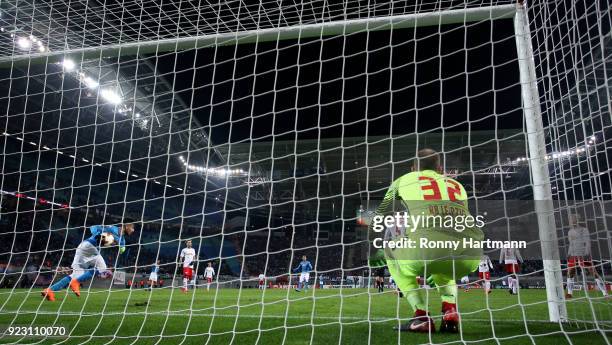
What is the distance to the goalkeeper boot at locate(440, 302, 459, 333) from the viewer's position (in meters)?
3.12

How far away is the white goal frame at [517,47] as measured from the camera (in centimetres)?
372

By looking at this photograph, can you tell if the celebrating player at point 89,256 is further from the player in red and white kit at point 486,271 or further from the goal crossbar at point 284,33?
the player in red and white kit at point 486,271

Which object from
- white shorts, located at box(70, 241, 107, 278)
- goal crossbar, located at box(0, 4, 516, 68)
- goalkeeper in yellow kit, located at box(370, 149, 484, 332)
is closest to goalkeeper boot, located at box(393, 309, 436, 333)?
goalkeeper in yellow kit, located at box(370, 149, 484, 332)

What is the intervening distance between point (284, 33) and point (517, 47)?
2293 mm

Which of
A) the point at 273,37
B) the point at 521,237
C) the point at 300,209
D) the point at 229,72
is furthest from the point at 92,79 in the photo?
the point at 521,237

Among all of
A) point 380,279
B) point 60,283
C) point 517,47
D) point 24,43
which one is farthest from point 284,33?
point 380,279

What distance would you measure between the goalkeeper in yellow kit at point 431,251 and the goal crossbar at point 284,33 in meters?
1.81

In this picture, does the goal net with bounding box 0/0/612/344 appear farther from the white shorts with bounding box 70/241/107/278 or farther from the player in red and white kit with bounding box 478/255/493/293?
the player in red and white kit with bounding box 478/255/493/293

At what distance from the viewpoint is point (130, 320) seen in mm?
4355

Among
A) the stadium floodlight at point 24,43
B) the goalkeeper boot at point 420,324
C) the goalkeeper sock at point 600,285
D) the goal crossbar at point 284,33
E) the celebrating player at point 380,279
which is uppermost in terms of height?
the stadium floodlight at point 24,43

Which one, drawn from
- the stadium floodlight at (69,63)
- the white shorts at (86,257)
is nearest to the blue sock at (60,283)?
the white shorts at (86,257)

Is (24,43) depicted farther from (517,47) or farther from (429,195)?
(517,47)

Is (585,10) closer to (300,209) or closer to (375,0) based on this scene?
(375,0)

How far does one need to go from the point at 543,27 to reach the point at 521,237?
50.3 feet
